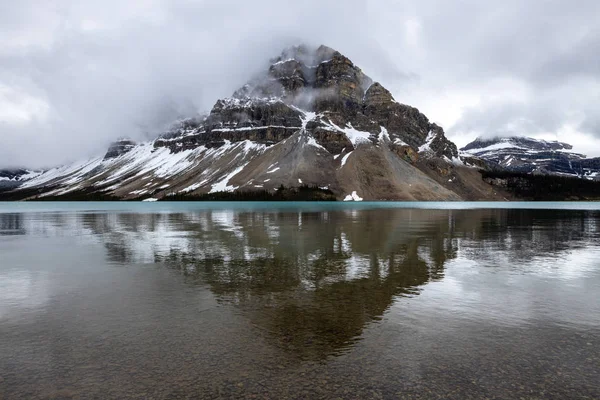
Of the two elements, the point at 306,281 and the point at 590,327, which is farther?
the point at 306,281

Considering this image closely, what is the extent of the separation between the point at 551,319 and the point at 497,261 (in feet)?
52.2

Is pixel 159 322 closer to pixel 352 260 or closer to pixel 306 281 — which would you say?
pixel 306 281

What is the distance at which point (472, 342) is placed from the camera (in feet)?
50.4

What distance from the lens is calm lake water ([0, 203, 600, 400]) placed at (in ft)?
39.7

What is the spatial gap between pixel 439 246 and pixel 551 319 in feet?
80.5

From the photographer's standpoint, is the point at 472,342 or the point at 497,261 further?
the point at 497,261

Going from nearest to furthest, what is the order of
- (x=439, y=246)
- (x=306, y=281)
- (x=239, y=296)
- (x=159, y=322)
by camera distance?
(x=159, y=322) < (x=239, y=296) < (x=306, y=281) < (x=439, y=246)

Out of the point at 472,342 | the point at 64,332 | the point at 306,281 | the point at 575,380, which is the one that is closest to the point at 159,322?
the point at 64,332

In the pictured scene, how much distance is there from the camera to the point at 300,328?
1689cm

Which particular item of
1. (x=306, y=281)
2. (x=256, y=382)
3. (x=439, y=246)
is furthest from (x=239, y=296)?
(x=439, y=246)

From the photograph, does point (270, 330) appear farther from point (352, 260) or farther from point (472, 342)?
point (352, 260)

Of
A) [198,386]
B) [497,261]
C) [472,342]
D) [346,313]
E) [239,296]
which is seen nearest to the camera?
[198,386]

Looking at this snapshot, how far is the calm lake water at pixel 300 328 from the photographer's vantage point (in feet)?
39.7

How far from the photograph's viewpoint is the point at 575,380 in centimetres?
1232
